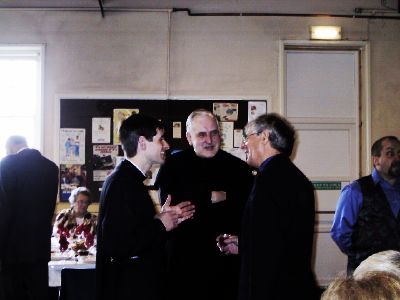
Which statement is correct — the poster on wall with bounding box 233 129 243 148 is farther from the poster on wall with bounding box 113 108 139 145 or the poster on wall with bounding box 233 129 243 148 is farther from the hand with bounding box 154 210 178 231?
the hand with bounding box 154 210 178 231

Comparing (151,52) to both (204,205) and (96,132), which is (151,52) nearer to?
(96,132)

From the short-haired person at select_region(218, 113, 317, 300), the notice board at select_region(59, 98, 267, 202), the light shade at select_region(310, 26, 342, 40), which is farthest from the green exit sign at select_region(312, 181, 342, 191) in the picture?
the short-haired person at select_region(218, 113, 317, 300)

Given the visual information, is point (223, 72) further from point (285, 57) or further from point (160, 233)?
point (160, 233)

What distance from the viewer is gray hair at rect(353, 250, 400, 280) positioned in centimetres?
138

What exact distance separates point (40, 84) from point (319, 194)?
11.0 feet

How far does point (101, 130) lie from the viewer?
231 inches

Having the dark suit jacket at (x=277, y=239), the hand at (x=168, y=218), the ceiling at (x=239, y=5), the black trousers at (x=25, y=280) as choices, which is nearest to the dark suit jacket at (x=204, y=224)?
the hand at (x=168, y=218)

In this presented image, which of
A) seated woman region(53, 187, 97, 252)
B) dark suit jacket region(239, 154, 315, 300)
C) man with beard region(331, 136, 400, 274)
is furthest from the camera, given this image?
seated woman region(53, 187, 97, 252)

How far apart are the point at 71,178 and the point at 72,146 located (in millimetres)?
348

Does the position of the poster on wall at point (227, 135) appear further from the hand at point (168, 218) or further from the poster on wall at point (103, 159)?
the hand at point (168, 218)

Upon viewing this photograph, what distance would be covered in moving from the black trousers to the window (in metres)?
2.22

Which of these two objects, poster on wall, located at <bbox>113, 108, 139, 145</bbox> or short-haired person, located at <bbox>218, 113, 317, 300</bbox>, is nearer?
short-haired person, located at <bbox>218, 113, 317, 300</bbox>

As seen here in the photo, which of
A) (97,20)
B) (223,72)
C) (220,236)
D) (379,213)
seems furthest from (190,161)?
(97,20)

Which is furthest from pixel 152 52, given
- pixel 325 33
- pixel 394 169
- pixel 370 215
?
pixel 370 215
